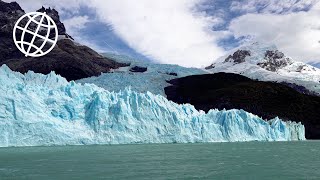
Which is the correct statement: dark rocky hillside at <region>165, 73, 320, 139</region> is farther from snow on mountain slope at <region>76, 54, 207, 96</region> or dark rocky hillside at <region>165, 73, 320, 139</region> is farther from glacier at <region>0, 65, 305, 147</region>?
glacier at <region>0, 65, 305, 147</region>

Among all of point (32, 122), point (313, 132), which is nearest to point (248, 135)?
point (32, 122)

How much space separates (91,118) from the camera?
34.7 meters

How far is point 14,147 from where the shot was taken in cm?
3044

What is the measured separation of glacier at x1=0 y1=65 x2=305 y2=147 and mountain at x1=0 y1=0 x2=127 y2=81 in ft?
223

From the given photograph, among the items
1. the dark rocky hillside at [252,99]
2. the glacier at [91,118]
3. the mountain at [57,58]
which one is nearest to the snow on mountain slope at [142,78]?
the dark rocky hillside at [252,99]

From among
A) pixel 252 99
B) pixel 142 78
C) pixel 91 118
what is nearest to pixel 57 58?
pixel 142 78

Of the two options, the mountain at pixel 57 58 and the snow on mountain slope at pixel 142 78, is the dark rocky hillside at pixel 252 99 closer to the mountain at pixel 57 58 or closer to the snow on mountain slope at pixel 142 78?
the snow on mountain slope at pixel 142 78

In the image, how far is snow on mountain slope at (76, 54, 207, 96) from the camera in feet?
266

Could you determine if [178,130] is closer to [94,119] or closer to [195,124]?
[195,124]

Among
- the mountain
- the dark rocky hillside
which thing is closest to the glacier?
the dark rocky hillside

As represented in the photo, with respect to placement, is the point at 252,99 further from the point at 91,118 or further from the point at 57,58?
the point at 91,118

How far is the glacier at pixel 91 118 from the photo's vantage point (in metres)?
30.8

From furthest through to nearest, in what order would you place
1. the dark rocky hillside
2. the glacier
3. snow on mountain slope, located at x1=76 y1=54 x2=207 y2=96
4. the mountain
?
the mountain → the dark rocky hillside → snow on mountain slope, located at x1=76 y1=54 x2=207 y2=96 → the glacier

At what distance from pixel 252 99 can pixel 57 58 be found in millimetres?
57350
